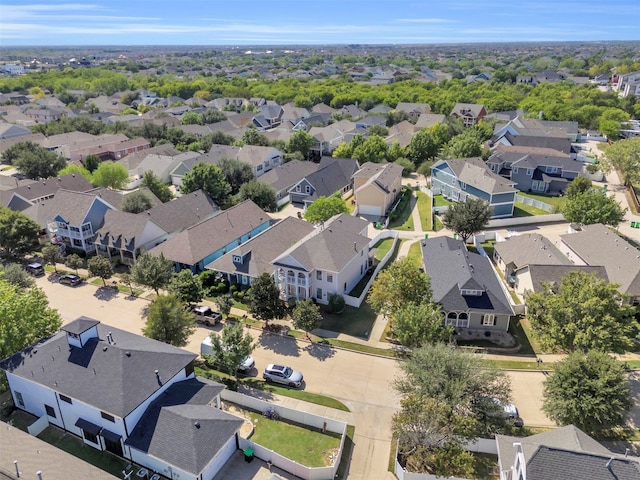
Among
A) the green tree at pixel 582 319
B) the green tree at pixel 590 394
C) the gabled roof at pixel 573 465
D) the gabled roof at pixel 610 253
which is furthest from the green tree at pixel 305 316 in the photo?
the gabled roof at pixel 610 253

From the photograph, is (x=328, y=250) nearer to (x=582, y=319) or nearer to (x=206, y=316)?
(x=206, y=316)

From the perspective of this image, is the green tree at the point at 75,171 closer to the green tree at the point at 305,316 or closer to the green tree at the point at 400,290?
the green tree at the point at 305,316

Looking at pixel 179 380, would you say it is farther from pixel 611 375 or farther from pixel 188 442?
pixel 611 375

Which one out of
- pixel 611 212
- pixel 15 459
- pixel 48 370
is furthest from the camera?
pixel 611 212

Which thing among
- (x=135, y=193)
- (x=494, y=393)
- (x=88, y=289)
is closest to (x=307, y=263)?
(x=494, y=393)

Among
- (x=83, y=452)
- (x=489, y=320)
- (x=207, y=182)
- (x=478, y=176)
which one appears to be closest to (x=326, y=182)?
(x=207, y=182)

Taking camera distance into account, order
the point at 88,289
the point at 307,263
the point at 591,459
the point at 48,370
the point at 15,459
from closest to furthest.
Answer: the point at 591,459
the point at 15,459
the point at 48,370
the point at 307,263
the point at 88,289
